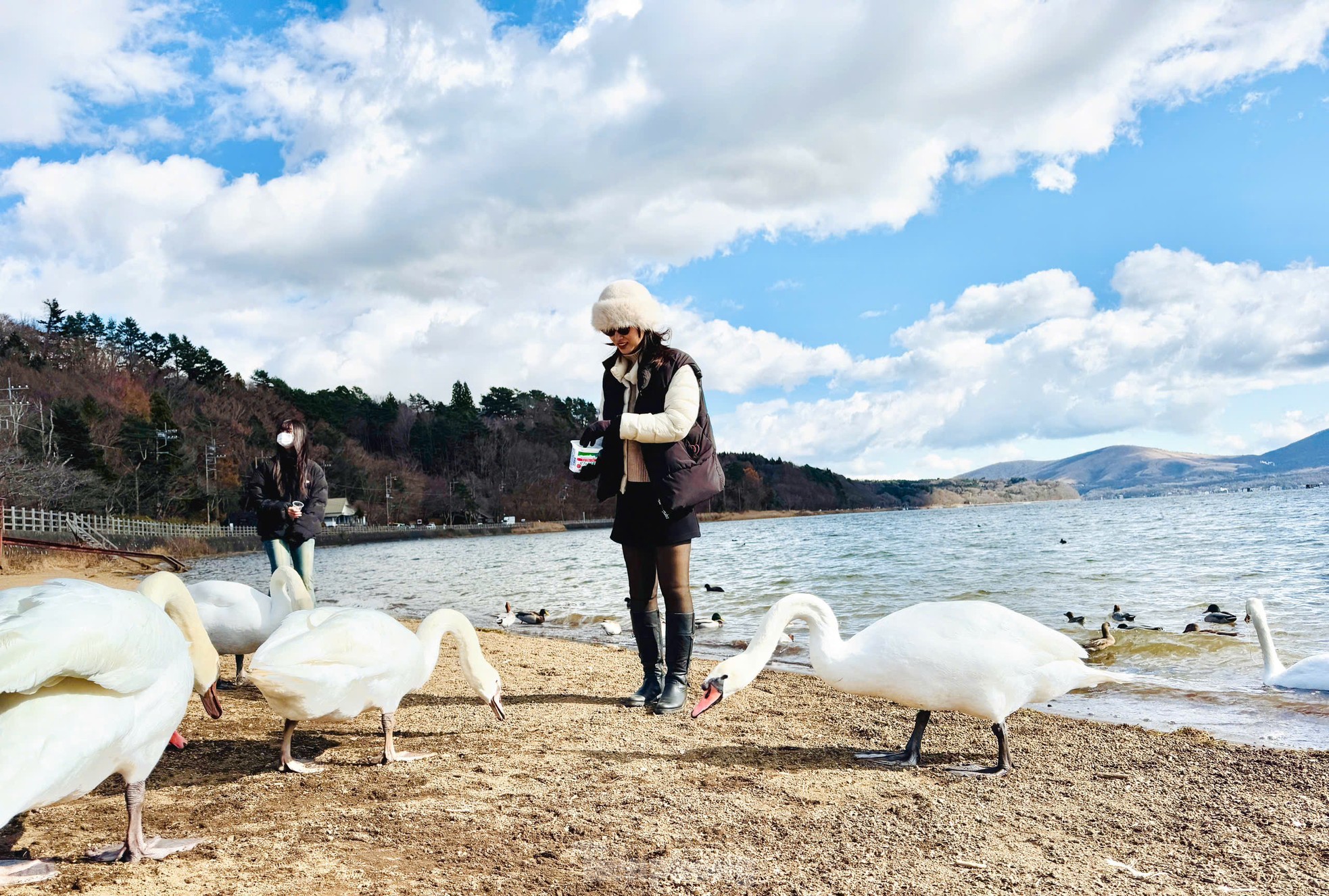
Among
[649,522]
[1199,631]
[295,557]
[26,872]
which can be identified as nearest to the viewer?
[26,872]

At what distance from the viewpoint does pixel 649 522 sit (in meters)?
5.51

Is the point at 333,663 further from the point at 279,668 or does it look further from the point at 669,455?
the point at 669,455

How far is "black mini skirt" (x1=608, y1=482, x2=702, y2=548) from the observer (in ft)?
17.9

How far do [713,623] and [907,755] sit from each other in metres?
9.53

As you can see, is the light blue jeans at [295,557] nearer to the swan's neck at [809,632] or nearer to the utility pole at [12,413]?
the swan's neck at [809,632]

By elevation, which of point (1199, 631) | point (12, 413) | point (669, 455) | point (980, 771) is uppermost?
point (12, 413)

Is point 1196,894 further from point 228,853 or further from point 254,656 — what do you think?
point 254,656

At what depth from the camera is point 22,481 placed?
4041cm

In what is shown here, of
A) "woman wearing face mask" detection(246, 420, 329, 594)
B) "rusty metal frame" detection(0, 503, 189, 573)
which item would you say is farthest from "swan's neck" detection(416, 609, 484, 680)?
"rusty metal frame" detection(0, 503, 189, 573)

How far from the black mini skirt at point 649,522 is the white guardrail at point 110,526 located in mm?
25416

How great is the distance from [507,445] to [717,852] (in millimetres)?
113550

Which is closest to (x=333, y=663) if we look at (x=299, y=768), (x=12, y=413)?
(x=299, y=768)

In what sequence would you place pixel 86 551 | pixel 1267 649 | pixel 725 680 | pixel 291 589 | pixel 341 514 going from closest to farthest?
pixel 725 680, pixel 291 589, pixel 1267 649, pixel 86 551, pixel 341 514

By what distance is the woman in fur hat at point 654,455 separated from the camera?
529cm
